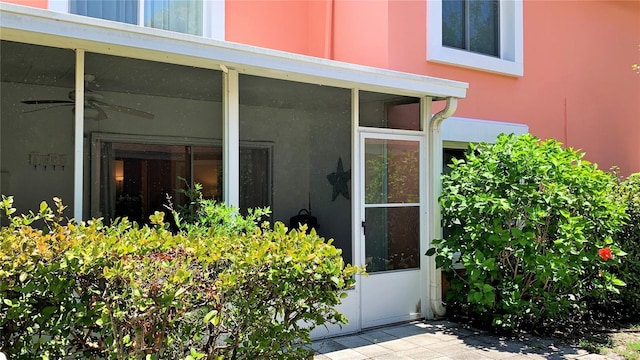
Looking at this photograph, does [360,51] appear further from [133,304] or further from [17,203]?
[133,304]

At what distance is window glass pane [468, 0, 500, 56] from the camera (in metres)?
7.95

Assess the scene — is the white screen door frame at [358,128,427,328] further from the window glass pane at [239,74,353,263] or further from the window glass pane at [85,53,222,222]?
the window glass pane at [85,53,222,222]

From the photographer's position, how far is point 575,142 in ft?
28.5

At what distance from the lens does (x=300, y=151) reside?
263 inches

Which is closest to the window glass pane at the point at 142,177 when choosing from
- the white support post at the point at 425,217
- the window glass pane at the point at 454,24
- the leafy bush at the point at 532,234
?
the white support post at the point at 425,217

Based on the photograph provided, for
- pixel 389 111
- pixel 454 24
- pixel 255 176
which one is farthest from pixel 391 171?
pixel 454 24

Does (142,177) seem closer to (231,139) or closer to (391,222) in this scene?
(231,139)

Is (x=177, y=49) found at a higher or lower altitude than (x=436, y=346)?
higher

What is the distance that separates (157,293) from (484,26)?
701cm

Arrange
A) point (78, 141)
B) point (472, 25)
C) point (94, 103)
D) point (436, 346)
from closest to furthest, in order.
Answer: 1. point (78, 141)
2. point (94, 103)
3. point (436, 346)
4. point (472, 25)

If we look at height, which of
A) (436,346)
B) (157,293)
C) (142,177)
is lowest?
(436,346)

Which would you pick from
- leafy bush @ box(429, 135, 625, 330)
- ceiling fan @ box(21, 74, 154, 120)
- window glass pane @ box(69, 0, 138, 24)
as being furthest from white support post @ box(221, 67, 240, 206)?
leafy bush @ box(429, 135, 625, 330)

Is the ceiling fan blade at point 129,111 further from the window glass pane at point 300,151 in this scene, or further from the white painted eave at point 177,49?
the window glass pane at point 300,151

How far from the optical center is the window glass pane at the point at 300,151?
573 centimetres
